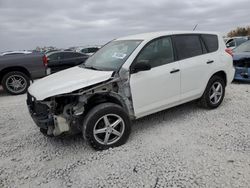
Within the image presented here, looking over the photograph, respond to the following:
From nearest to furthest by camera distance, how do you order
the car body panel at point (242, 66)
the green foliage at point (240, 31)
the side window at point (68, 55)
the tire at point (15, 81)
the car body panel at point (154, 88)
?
the car body panel at point (154, 88) < the car body panel at point (242, 66) < the tire at point (15, 81) < the side window at point (68, 55) < the green foliage at point (240, 31)

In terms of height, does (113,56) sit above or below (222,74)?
above

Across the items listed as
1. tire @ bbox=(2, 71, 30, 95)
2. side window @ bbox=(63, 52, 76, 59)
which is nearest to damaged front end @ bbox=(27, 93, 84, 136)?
tire @ bbox=(2, 71, 30, 95)

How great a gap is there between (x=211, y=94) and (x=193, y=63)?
942mm

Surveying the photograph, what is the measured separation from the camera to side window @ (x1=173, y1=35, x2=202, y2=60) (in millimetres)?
4176

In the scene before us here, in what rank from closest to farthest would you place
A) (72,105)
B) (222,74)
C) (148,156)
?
(148,156) → (72,105) → (222,74)

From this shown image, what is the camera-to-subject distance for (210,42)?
4730mm

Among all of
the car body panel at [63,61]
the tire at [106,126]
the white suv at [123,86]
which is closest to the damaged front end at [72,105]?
the white suv at [123,86]

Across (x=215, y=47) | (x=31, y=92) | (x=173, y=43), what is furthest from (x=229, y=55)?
(x=31, y=92)

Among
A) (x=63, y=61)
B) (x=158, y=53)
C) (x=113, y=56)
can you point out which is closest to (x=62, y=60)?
(x=63, y=61)

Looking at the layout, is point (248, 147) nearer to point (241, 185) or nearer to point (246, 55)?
point (241, 185)

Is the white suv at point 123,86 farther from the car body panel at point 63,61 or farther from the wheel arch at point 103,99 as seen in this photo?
the car body panel at point 63,61

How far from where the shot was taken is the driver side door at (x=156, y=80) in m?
3.58

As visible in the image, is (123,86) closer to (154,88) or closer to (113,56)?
(154,88)

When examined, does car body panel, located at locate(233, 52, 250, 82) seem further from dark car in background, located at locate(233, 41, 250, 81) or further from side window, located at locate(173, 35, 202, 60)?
side window, located at locate(173, 35, 202, 60)
